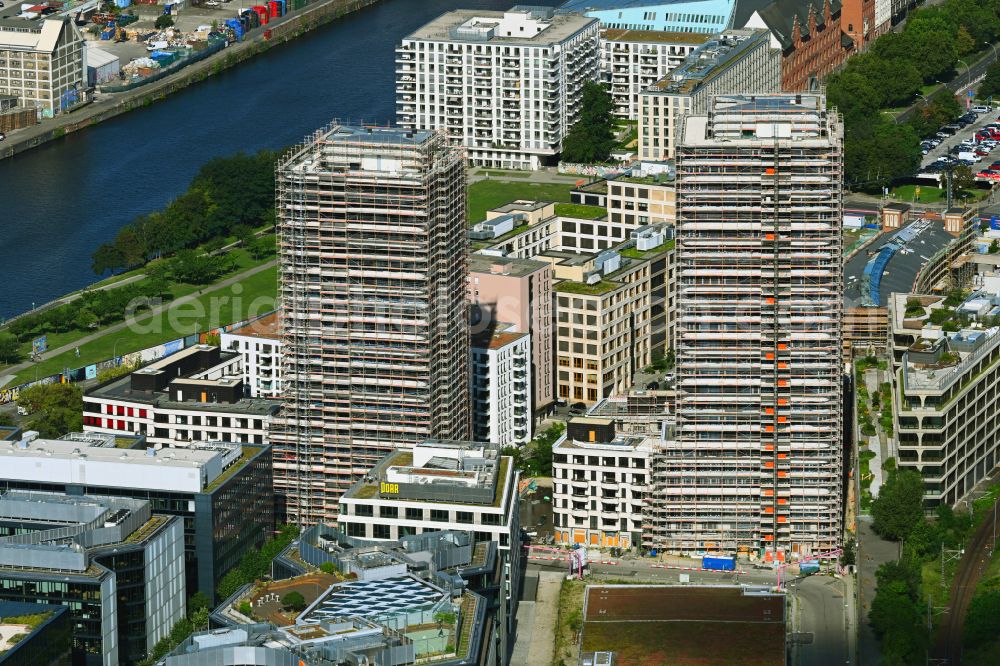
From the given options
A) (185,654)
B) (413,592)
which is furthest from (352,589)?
(185,654)

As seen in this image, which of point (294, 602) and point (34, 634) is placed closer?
point (294, 602)

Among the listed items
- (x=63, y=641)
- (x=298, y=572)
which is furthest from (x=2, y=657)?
(x=298, y=572)

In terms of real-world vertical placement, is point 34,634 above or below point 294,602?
below

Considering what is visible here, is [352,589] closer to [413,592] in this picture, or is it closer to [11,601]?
[413,592]

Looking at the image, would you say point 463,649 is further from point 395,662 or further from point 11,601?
point 11,601

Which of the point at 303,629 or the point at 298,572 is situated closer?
the point at 303,629

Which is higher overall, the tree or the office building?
the tree

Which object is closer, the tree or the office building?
the office building
